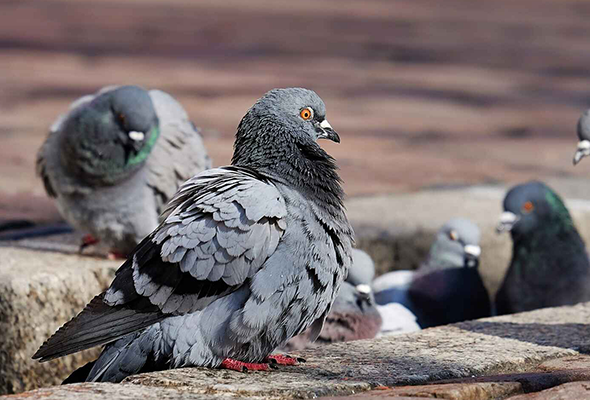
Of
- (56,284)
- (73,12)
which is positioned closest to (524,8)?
(73,12)

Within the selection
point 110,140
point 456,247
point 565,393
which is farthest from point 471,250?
point 565,393

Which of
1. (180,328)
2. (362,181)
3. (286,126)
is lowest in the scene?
(362,181)

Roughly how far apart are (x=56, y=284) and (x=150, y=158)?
3.26ft

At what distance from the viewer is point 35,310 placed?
501 cm

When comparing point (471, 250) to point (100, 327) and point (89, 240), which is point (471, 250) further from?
point (100, 327)

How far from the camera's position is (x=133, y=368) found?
3836mm

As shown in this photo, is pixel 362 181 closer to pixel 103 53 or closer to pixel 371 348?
pixel 371 348

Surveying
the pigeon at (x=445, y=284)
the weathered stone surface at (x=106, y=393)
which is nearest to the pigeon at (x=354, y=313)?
the pigeon at (x=445, y=284)

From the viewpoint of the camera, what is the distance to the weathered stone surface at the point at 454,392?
11.2ft

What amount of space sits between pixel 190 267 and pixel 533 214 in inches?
123

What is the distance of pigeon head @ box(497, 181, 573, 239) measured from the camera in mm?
6414

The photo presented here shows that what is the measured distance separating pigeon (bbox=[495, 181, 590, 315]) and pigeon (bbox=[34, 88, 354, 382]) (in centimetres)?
264

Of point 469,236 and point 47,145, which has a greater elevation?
point 47,145

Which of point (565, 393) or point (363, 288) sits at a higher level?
point (565, 393)
